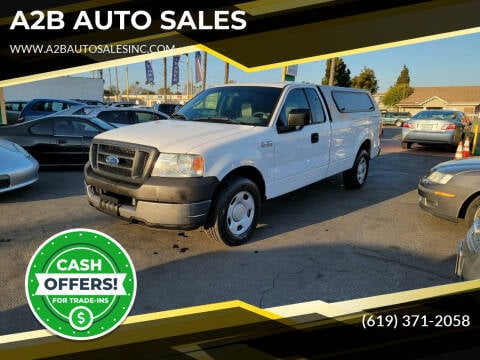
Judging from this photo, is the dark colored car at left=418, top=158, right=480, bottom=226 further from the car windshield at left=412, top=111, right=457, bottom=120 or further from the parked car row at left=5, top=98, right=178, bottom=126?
the car windshield at left=412, top=111, right=457, bottom=120

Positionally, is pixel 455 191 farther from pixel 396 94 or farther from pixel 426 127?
pixel 396 94

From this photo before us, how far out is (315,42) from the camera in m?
6.45

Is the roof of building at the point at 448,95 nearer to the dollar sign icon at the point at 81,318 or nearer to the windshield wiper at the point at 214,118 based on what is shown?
the windshield wiper at the point at 214,118

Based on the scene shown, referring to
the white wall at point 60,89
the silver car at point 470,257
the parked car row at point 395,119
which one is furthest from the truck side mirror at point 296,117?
the parked car row at point 395,119

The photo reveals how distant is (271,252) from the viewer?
3934 millimetres

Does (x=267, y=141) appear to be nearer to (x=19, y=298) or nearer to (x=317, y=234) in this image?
(x=317, y=234)

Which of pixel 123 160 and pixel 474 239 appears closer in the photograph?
pixel 474 239

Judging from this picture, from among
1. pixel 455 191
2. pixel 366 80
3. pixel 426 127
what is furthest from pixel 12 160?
pixel 366 80

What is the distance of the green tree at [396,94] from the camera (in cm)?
5706

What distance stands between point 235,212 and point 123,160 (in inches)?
52.5

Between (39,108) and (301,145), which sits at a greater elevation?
(39,108)

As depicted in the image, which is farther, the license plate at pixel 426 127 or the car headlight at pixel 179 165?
the license plate at pixel 426 127

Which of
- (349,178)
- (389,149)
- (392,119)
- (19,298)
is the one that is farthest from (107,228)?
(392,119)

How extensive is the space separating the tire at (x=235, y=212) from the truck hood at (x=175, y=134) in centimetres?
56
